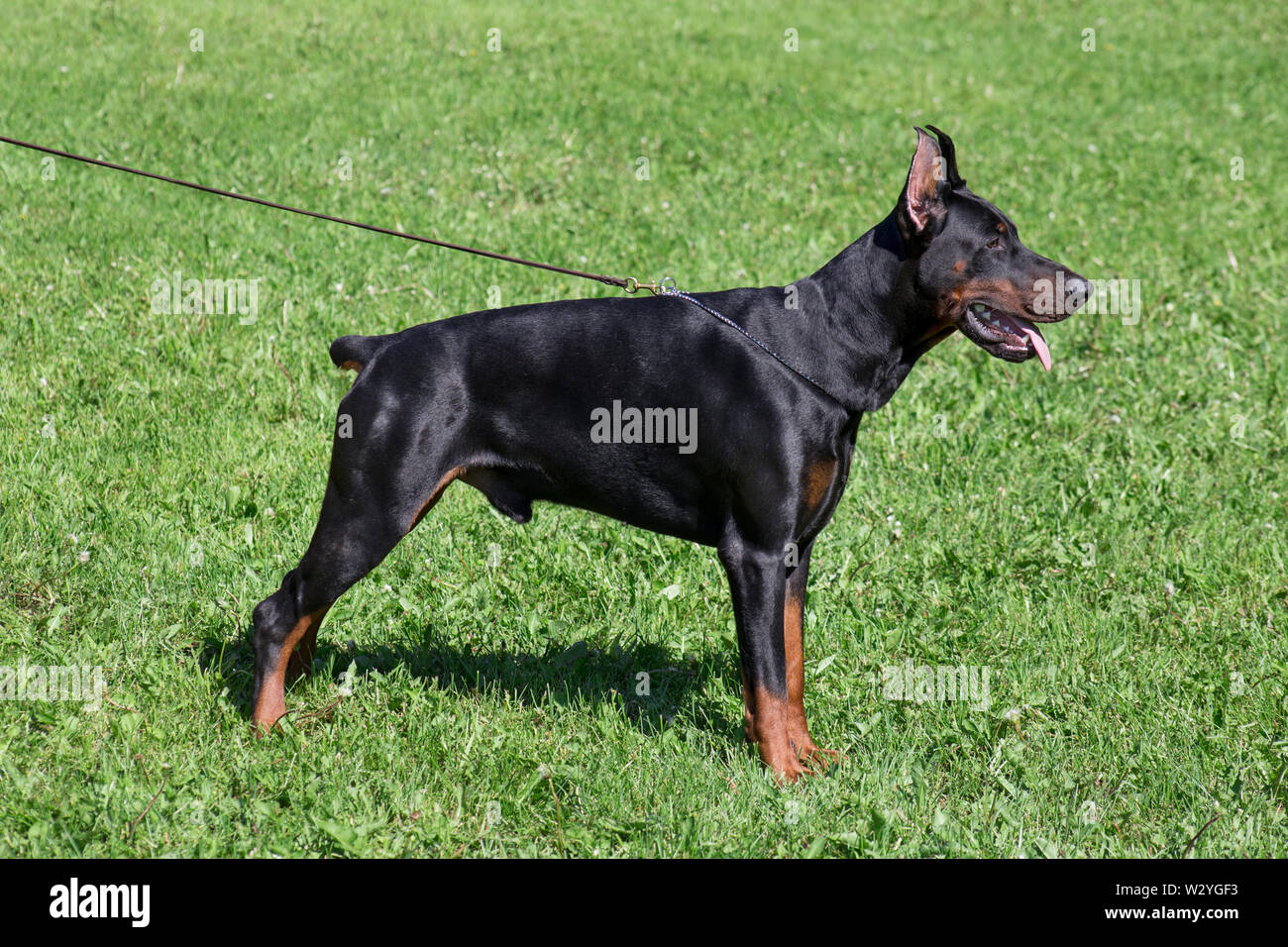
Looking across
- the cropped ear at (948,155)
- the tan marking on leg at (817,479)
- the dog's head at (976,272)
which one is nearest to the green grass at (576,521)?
the tan marking on leg at (817,479)

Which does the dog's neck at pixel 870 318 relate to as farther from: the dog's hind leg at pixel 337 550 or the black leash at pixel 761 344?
the dog's hind leg at pixel 337 550

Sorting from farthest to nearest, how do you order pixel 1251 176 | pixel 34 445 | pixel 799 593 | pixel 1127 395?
pixel 1251 176
pixel 1127 395
pixel 34 445
pixel 799 593

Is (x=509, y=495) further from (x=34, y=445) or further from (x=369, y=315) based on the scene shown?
(x=369, y=315)

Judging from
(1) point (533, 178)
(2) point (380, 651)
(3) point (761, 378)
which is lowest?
(2) point (380, 651)

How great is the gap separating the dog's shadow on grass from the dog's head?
5.39ft

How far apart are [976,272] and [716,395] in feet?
2.94

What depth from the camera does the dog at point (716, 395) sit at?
3.88 meters

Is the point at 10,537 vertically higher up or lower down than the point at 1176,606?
higher up

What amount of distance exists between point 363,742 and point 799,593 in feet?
5.08

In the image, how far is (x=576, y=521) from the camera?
5.79 metres

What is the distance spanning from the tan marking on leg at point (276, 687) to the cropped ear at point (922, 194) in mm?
2288

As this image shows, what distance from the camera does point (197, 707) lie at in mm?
4273

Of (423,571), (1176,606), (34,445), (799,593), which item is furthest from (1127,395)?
(34,445)

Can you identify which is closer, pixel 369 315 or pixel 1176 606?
pixel 1176 606
